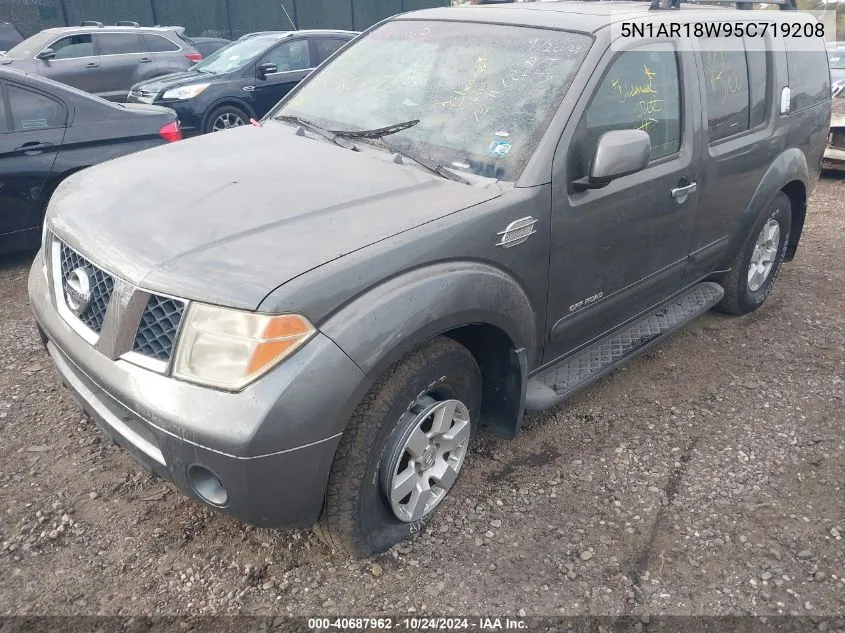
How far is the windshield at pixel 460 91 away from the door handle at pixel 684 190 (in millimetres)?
866

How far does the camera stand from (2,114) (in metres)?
4.99

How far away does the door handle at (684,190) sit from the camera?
10.9 ft

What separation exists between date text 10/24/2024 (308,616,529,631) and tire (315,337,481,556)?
24 cm

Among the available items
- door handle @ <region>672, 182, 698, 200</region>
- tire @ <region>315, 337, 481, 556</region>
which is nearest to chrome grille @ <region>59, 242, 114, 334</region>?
tire @ <region>315, 337, 481, 556</region>

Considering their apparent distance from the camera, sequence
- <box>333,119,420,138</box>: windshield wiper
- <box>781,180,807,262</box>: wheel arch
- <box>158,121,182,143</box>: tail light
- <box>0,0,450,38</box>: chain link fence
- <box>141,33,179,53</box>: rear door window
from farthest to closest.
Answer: <box>0,0,450,38</box>: chain link fence, <box>141,33,179,53</box>: rear door window, <box>158,121,182,143</box>: tail light, <box>781,180,807,262</box>: wheel arch, <box>333,119,420,138</box>: windshield wiper

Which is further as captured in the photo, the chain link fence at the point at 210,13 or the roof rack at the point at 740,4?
the chain link fence at the point at 210,13

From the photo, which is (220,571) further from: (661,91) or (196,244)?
(661,91)

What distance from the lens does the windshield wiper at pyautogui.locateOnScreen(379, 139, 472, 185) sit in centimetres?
269

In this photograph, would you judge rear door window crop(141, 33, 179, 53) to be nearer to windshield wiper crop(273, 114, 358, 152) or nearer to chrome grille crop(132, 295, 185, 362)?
windshield wiper crop(273, 114, 358, 152)

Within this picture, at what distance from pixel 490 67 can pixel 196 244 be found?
1564 millimetres

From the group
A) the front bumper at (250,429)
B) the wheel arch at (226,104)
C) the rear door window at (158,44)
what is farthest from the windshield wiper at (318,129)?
the rear door window at (158,44)

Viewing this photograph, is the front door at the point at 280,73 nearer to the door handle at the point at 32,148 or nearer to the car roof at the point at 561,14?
the door handle at the point at 32,148

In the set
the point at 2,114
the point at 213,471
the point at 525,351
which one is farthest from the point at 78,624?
the point at 2,114

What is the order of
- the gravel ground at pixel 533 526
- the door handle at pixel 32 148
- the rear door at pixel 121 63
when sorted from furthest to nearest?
the rear door at pixel 121 63
the door handle at pixel 32 148
the gravel ground at pixel 533 526
